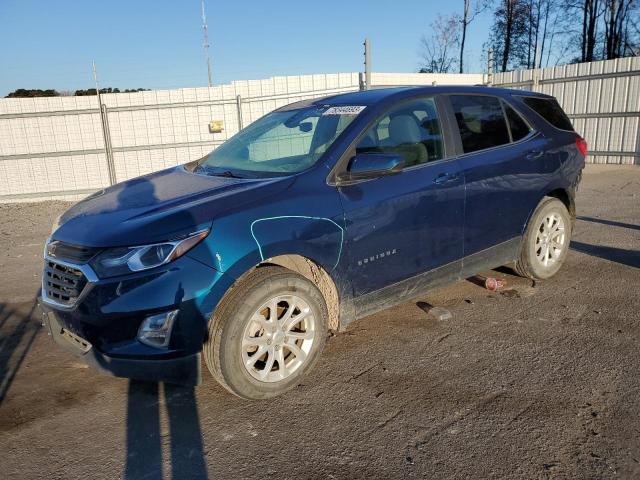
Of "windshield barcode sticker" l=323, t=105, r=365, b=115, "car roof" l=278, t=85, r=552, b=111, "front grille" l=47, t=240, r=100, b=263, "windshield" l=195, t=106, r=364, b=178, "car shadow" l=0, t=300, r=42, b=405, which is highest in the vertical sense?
"car roof" l=278, t=85, r=552, b=111

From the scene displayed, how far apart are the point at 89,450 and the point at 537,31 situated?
37.7m

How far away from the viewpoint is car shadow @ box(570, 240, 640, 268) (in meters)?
5.32

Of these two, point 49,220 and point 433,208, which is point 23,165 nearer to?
point 49,220

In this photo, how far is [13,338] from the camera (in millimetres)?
4168

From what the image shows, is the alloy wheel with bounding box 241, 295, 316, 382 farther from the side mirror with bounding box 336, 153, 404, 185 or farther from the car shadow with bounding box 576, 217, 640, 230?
the car shadow with bounding box 576, 217, 640, 230

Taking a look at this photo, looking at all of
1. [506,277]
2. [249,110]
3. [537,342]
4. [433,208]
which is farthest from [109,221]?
[249,110]

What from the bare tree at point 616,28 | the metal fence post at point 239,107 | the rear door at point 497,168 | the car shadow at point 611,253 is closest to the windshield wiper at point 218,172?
the rear door at point 497,168

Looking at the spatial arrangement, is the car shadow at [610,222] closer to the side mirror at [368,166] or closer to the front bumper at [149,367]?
the side mirror at [368,166]

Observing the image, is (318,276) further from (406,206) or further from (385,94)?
(385,94)

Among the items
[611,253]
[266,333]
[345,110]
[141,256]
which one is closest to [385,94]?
[345,110]

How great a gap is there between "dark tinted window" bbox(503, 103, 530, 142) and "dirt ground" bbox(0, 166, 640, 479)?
1440 mm

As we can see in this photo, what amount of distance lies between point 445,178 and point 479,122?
782mm

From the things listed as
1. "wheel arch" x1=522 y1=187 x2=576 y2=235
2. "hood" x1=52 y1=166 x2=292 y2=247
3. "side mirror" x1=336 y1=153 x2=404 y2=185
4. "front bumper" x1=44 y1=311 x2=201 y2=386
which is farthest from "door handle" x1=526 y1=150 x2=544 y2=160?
"front bumper" x1=44 y1=311 x2=201 y2=386

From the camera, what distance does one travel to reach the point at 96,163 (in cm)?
1252
